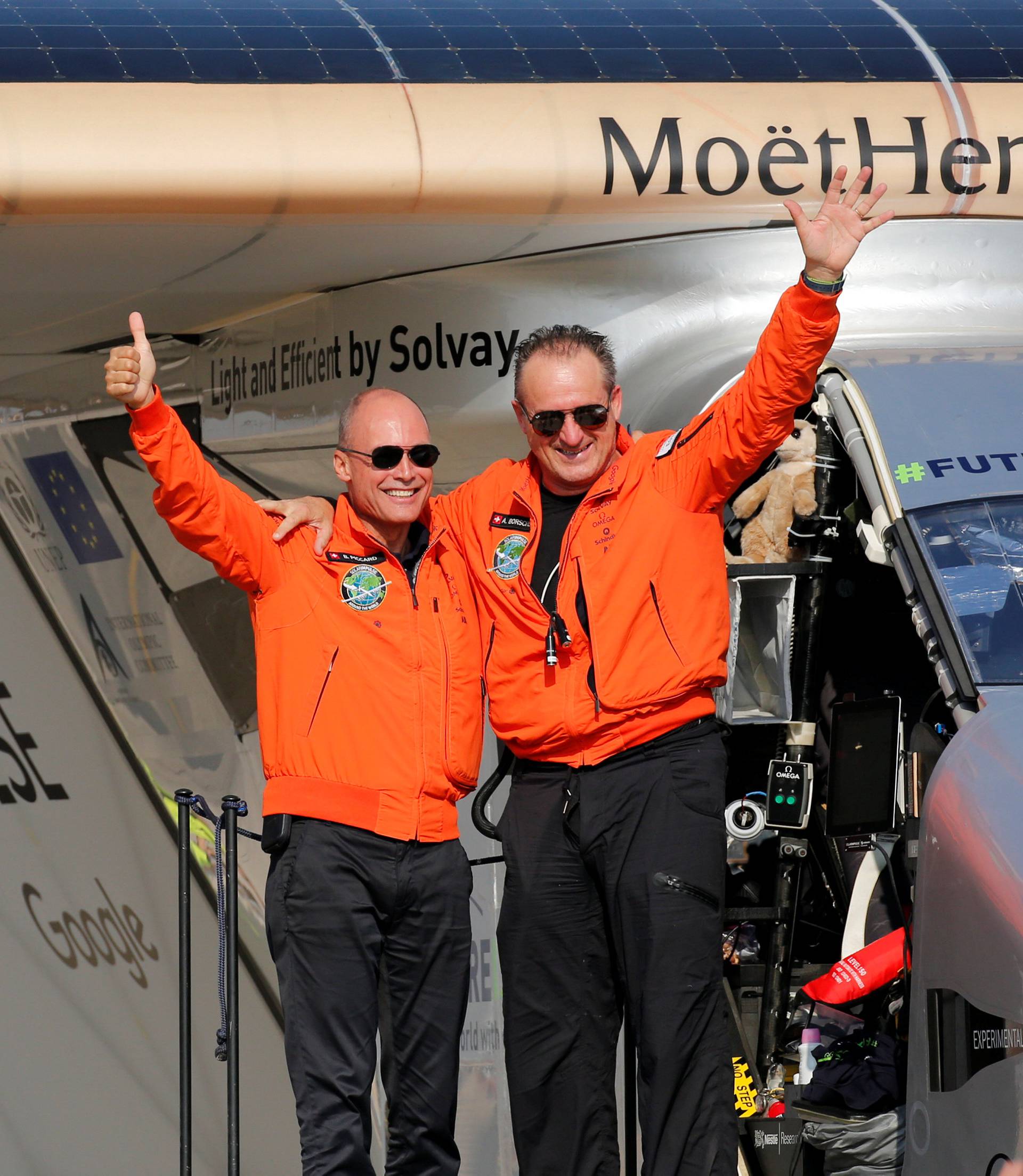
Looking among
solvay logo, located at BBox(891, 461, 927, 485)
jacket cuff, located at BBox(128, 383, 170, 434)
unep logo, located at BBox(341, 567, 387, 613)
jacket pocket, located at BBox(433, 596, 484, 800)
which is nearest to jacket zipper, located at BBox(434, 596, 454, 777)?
jacket pocket, located at BBox(433, 596, 484, 800)

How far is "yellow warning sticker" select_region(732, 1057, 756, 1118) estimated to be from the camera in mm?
3945

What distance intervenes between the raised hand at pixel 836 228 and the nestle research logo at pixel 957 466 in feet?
1.90

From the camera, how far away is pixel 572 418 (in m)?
3.45

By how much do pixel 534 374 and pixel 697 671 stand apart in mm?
731

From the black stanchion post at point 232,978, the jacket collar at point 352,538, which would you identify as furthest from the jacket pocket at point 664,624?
the black stanchion post at point 232,978

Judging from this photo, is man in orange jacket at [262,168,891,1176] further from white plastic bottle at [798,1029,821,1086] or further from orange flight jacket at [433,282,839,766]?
white plastic bottle at [798,1029,821,1086]

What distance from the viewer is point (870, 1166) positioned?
3523 millimetres

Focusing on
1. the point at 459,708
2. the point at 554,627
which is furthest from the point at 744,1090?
the point at 554,627

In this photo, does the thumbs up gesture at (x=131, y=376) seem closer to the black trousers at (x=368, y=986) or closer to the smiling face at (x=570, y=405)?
the smiling face at (x=570, y=405)

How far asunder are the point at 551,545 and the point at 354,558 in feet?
1.43

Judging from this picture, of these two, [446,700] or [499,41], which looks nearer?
[446,700]

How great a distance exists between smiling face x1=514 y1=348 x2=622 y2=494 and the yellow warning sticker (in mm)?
1504

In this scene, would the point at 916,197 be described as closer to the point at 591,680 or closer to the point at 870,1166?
the point at 591,680

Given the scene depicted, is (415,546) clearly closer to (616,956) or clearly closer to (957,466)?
(616,956)
